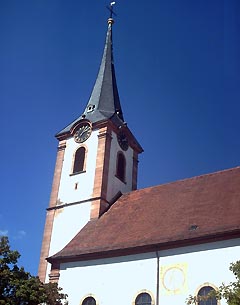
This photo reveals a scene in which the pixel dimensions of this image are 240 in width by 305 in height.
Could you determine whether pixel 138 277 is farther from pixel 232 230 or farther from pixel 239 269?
pixel 239 269

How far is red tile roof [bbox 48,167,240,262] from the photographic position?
22.3 metres

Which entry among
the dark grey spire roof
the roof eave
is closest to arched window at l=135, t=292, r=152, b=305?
the roof eave

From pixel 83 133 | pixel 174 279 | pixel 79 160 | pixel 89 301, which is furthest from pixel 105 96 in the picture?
pixel 174 279

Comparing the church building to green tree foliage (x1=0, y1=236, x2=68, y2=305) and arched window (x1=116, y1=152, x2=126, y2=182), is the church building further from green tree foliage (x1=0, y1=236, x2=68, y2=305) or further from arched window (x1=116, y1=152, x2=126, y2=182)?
green tree foliage (x1=0, y1=236, x2=68, y2=305)

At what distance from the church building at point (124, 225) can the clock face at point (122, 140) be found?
0.11 meters

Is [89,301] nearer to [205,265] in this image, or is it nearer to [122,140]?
[205,265]

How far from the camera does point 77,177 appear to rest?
1233 inches

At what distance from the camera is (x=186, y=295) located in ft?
68.2

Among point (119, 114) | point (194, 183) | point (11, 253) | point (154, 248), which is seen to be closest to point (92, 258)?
point (154, 248)

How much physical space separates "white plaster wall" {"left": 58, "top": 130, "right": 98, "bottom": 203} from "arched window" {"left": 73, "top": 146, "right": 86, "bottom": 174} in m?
0.27

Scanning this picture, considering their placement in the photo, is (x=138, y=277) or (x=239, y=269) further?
(x=138, y=277)

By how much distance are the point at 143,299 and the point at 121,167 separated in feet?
40.1

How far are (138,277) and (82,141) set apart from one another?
12609 mm

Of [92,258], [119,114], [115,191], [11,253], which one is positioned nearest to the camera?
[11,253]
